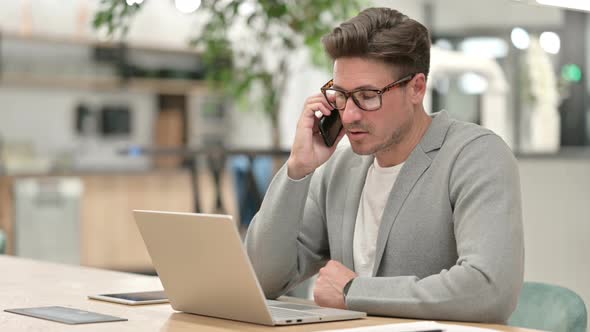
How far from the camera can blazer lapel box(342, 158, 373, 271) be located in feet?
7.48

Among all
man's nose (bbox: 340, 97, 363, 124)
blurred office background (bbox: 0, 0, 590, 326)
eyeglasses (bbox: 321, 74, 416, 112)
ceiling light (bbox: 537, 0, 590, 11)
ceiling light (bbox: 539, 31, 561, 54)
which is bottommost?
blurred office background (bbox: 0, 0, 590, 326)

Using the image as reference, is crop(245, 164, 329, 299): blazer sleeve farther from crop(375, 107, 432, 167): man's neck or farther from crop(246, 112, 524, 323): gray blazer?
crop(375, 107, 432, 167): man's neck

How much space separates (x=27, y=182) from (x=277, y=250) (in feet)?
21.2

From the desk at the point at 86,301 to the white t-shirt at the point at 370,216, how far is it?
35 centimetres

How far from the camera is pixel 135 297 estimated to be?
220 centimetres

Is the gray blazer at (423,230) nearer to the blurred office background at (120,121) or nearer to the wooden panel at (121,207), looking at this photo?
the blurred office background at (120,121)

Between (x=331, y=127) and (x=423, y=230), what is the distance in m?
0.37

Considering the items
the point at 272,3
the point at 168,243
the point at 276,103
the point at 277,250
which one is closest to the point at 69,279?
the point at 277,250

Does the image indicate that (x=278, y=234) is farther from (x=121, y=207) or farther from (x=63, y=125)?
(x=63, y=125)

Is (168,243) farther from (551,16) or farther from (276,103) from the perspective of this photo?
(276,103)

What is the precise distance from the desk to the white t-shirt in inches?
13.8

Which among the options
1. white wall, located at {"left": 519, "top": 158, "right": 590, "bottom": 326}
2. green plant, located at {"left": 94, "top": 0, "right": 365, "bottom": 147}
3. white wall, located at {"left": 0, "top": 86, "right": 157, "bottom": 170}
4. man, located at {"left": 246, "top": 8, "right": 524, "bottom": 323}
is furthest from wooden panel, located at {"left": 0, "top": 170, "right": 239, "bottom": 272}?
man, located at {"left": 246, "top": 8, "right": 524, "bottom": 323}

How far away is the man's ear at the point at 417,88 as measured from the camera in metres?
2.21

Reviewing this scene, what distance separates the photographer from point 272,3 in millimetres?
4562
